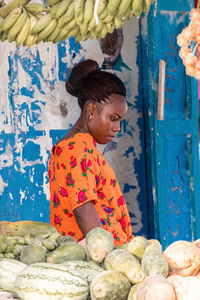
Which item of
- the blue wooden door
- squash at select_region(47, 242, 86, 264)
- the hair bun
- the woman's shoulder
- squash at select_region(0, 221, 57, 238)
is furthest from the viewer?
the blue wooden door

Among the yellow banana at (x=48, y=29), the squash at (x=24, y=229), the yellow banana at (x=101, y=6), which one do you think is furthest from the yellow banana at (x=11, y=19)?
the squash at (x=24, y=229)

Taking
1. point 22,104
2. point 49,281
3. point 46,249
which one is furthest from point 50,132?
point 49,281

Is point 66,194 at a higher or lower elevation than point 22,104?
lower

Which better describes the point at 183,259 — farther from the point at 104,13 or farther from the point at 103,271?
the point at 104,13

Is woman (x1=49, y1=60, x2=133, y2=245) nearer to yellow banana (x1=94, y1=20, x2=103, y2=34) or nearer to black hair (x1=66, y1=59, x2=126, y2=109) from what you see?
black hair (x1=66, y1=59, x2=126, y2=109)

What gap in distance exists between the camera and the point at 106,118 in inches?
108

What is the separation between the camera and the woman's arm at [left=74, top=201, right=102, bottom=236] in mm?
2371

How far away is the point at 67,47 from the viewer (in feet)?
11.9

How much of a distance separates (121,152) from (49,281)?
2616mm

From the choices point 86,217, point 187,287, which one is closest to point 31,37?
point 86,217

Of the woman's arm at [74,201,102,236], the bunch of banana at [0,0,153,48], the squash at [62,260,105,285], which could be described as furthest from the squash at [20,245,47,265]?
the bunch of banana at [0,0,153,48]

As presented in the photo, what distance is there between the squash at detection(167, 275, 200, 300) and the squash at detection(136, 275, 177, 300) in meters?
0.02

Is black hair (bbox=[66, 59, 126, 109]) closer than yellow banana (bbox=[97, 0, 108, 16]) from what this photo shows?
No

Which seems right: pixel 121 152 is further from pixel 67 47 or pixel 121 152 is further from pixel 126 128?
pixel 67 47
